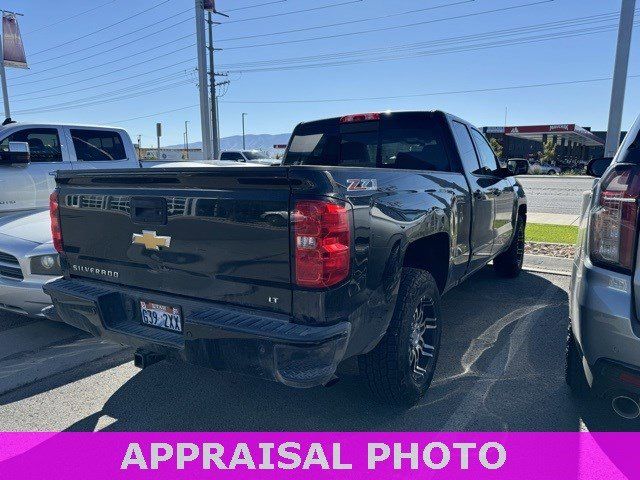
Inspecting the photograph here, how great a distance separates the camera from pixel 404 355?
2.90 meters

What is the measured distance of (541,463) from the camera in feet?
8.36

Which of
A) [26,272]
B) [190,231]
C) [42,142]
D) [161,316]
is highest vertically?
[42,142]

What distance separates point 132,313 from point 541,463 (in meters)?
2.43

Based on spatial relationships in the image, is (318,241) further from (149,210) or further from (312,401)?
(312,401)

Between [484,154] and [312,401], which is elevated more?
[484,154]

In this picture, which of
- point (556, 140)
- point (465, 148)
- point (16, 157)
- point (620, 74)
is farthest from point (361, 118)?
point (556, 140)

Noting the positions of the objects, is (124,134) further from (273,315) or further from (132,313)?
(273,315)

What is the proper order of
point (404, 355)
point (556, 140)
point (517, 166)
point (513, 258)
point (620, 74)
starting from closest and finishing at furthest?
point (404, 355), point (517, 166), point (513, 258), point (620, 74), point (556, 140)

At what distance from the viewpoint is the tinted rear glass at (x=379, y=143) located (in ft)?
13.7

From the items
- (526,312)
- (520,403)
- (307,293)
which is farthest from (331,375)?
(526,312)

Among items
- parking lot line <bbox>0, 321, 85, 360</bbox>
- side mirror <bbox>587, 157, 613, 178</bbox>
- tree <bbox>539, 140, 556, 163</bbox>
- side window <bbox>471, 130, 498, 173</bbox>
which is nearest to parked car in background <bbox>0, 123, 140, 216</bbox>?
parking lot line <bbox>0, 321, 85, 360</bbox>

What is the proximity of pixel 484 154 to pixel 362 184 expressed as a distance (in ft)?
10.2

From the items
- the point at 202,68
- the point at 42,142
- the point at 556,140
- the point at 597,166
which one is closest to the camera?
the point at 597,166

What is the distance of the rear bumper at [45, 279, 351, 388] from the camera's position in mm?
2262
